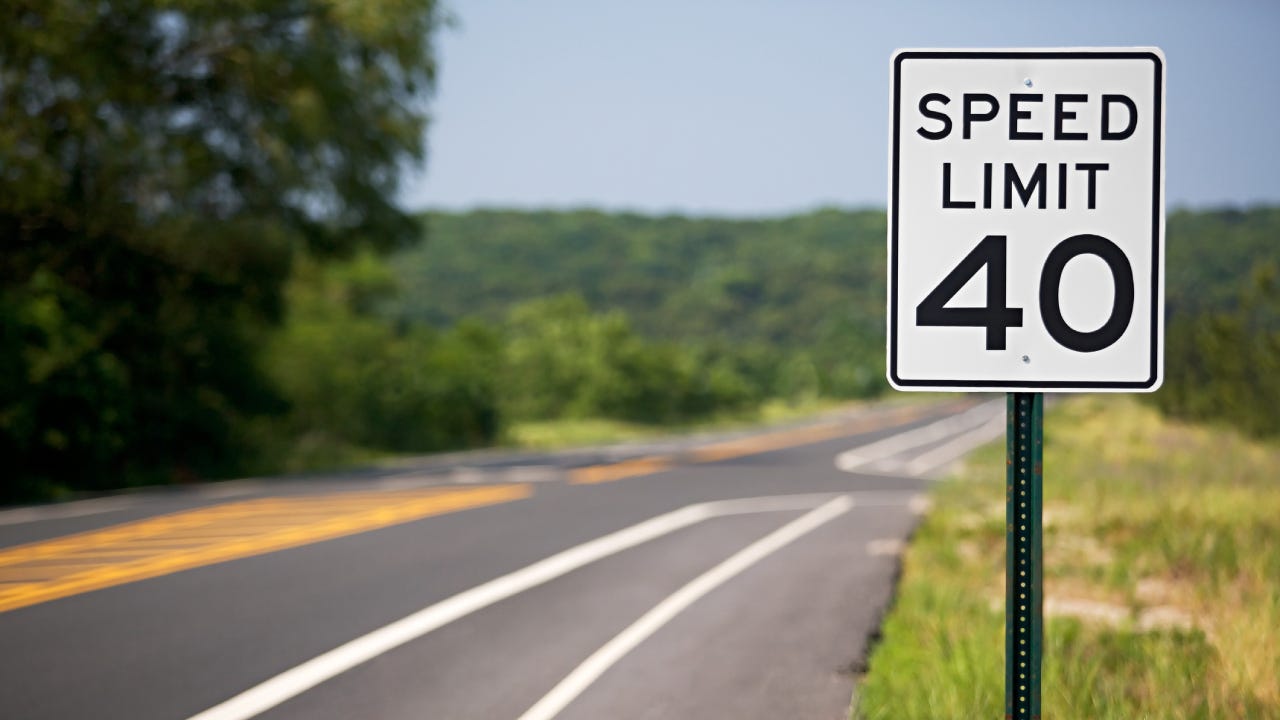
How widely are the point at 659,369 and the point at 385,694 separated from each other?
207 ft

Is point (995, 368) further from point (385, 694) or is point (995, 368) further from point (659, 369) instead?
point (659, 369)

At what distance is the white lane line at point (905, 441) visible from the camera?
31.3 m

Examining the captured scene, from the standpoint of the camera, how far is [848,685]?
6.96 m

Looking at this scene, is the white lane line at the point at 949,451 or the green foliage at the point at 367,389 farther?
the white lane line at the point at 949,451

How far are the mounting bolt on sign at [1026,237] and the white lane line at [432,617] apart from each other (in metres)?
4.35

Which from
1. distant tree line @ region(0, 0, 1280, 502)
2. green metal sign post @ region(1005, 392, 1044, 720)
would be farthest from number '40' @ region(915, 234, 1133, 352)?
distant tree line @ region(0, 0, 1280, 502)

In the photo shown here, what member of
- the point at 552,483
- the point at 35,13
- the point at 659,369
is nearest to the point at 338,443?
the point at 552,483

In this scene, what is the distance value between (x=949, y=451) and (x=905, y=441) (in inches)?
219

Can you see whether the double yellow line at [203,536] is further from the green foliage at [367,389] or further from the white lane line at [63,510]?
the green foliage at [367,389]

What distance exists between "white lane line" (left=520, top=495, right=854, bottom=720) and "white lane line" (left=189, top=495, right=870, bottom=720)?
1.25 meters

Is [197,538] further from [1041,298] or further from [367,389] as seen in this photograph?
[367,389]

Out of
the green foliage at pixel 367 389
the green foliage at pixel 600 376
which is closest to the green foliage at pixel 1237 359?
the green foliage at pixel 367 389

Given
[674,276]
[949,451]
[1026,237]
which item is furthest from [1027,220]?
[674,276]

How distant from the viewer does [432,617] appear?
29.2ft
